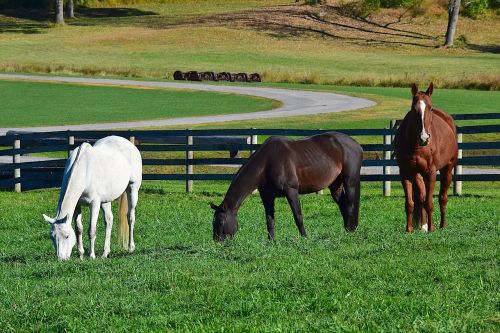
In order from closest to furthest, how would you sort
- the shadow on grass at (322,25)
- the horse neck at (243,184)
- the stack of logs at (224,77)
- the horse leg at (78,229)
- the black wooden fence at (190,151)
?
the horse leg at (78,229), the horse neck at (243,184), the black wooden fence at (190,151), the stack of logs at (224,77), the shadow on grass at (322,25)

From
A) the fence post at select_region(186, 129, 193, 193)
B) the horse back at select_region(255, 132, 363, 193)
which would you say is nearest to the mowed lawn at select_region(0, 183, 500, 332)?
the horse back at select_region(255, 132, 363, 193)

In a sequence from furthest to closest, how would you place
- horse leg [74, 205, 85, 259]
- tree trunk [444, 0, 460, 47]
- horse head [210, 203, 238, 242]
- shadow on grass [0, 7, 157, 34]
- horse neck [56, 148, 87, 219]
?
shadow on grass [0, 7, 157, 34], tree trunk [444, 0, 460, 47], horse head [210, 203, 238, 242], horse leg [74, 205, 85, 259], horse neck [56, 148, 87, 219]

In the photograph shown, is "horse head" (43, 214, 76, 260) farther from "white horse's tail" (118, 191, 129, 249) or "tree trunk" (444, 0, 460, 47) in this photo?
"tree trunk" (444, 0, 460, 47)

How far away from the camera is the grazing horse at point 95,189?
45.0ft

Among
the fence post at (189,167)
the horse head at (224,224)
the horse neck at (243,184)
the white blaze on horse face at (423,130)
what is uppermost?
the white blaze on horse face at (423,130)

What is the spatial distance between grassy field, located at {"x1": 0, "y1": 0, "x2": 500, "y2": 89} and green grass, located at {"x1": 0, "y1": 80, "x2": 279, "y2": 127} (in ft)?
42.7

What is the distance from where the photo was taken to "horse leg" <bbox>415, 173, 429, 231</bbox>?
51.8 feet

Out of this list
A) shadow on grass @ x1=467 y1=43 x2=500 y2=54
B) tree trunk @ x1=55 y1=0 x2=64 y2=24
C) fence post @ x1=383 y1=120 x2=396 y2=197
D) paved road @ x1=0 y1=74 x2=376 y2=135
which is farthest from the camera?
tree trunk @ x1=55 y1=0 x2=64 y2=24

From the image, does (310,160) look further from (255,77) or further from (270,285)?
(255,77)

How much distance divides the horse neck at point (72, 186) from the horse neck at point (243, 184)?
6.67 ft

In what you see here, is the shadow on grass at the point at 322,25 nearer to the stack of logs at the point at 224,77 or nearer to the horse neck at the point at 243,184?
the stack of logs at the point at 224,77

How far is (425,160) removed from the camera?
1552 cm

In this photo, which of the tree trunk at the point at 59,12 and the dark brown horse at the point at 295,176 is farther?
the tree trunk at the point at 59,12

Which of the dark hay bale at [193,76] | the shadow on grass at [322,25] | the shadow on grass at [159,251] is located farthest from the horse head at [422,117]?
the shadow on grass at [322,25]
